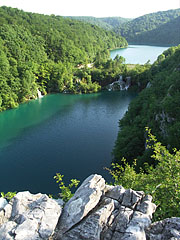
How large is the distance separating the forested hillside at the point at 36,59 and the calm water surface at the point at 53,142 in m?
5.43

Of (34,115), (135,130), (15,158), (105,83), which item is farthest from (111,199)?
(105,83)

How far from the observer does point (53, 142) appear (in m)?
28.3

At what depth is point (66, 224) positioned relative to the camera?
6.86m

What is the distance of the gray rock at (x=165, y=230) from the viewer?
581 centimetres

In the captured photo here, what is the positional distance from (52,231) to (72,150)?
19617 mm

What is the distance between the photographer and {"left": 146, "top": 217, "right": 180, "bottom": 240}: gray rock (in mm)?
5809

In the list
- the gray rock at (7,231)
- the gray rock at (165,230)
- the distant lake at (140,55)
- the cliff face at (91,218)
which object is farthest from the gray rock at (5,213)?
the distant lake at (140,55)

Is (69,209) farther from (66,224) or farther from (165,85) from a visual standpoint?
(165,85)

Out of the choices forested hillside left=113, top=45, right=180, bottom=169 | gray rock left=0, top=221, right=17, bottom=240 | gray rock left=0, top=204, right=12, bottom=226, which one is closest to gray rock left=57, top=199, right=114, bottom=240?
gray rock left=0, top=221, right=17, bottom=240

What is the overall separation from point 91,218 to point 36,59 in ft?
196

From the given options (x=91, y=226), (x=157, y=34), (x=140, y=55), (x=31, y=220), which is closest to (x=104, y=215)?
(x=91, y=226)

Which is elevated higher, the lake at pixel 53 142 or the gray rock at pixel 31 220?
the gray rock at pixel 31 220

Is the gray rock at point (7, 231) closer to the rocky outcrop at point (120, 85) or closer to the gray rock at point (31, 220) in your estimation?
the gray rock at point (31, 220)

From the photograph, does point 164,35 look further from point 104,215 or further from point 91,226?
point 91,226
